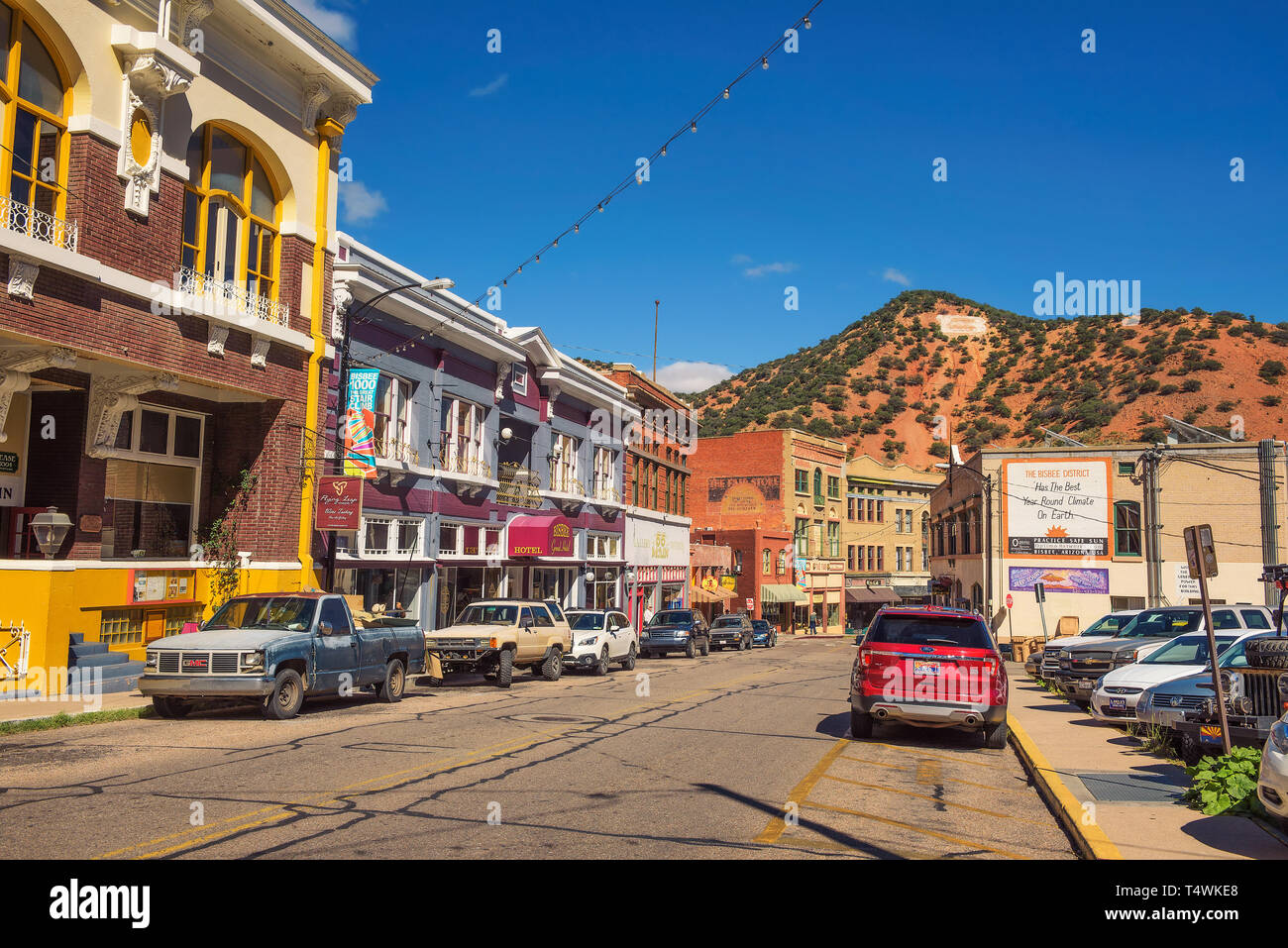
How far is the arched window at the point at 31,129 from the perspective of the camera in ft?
52.8

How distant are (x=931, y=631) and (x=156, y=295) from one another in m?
14.8

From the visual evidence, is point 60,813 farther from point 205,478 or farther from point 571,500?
point 571,500

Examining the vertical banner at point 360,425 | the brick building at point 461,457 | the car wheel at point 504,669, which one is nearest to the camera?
the car wheel at point 504,669

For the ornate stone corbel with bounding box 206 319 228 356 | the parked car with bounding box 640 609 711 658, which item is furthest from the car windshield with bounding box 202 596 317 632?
the parked car with bounding box 640 609 711 658

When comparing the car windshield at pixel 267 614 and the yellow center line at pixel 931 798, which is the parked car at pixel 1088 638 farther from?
the car windshield at pixel 267 614

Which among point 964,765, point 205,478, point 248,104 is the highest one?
point 248,104

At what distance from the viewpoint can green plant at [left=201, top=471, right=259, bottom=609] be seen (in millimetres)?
21016

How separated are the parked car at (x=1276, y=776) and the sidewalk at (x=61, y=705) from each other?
1401cm

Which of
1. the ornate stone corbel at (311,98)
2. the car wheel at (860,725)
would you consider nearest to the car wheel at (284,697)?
the car wheel at (860,725)

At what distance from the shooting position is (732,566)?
205ft

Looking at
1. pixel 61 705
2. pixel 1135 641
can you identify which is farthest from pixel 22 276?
pixel 1135 641

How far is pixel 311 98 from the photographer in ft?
76.2
